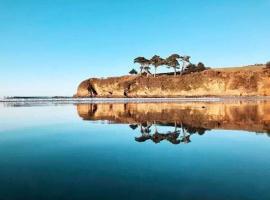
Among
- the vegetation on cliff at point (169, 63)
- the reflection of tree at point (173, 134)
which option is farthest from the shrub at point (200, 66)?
the reflection of tree at point (173, 134)

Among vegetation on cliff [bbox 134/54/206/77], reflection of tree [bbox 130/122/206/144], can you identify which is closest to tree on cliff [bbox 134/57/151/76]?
vegetation on cliff [bbox 134/54/206/77]

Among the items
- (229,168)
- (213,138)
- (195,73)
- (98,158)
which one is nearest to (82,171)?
(98,158)

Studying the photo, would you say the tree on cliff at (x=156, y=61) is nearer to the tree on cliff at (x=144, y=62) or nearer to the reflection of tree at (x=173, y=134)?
the tree on cliff at (x=144, y=62)

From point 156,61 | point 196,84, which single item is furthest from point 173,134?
point 156,61

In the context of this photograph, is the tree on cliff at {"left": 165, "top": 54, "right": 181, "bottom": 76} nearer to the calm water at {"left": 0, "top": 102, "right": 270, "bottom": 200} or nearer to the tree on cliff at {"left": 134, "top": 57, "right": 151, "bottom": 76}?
the tree on cliff at {"left": 134, "top": 57, "right": 151, "bottom": 76}

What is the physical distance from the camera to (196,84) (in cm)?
11606

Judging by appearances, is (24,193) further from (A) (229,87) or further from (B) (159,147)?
(A) (229,87)

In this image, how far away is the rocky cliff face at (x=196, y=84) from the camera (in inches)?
4171

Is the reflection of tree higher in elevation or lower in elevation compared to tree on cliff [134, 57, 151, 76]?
lower

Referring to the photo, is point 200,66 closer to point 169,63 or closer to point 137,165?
Answer: point 169,63

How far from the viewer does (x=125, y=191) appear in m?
9.33

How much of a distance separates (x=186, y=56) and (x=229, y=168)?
115 meters

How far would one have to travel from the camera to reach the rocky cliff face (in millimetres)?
105944

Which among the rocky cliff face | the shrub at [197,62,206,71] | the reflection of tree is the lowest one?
the reflection of tree
